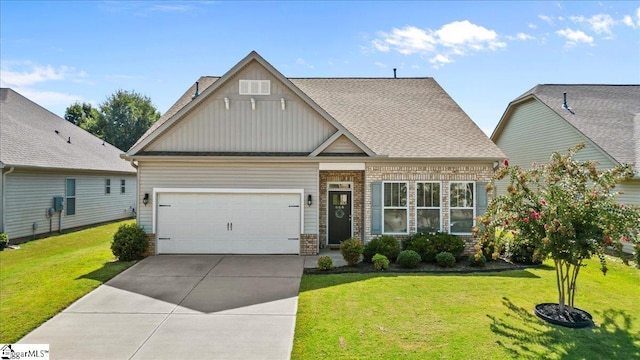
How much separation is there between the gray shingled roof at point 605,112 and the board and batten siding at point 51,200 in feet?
76.8

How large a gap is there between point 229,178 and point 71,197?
36.8 feet

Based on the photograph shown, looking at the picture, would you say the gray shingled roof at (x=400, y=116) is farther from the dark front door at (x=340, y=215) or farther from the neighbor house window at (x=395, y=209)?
the dark front door at (x=340, y=215)

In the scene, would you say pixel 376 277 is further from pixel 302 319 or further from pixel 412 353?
pixel 412 353

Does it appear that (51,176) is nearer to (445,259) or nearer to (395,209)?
(395,209)

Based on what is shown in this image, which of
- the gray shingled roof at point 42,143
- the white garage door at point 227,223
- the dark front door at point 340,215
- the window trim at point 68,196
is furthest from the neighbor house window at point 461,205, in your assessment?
the window trim at point 68,196

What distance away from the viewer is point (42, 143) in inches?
693

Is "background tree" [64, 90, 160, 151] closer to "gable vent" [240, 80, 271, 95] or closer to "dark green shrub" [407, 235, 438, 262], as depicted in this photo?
"gable vent" [240, 80, 271, 95]

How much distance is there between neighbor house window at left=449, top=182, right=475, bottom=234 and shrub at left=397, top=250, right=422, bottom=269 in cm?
240

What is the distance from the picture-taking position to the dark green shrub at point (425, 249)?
10953mm

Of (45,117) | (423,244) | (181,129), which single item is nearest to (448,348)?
(423,244)

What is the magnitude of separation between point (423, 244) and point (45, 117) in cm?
2264

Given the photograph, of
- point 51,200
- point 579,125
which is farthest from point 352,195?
point 51,200

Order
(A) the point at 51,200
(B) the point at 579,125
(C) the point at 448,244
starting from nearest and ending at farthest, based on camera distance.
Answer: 1. (C) the point at 448,244
2. (B) the point at 579,125
3. (A) the point at 51,200

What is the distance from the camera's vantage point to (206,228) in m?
12.0
